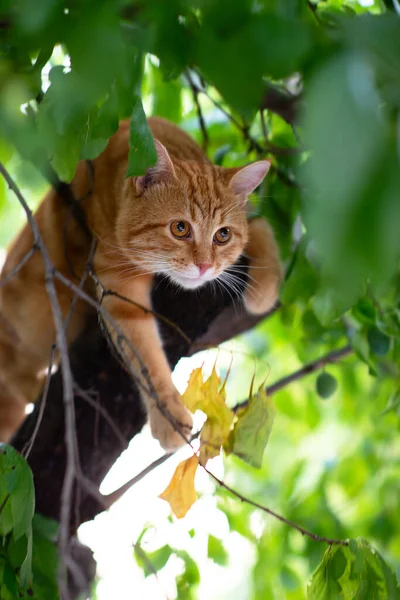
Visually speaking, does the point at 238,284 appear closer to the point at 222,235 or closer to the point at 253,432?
the point at 222,235

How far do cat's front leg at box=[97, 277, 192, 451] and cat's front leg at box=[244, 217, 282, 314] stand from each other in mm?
330

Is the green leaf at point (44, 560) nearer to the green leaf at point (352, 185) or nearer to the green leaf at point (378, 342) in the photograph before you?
the green leaf at point (378, 342)

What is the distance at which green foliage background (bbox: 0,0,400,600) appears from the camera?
498mm

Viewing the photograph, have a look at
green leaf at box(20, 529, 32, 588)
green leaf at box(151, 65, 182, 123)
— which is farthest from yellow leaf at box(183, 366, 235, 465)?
green leaf at box(151, 65, 182, 123)

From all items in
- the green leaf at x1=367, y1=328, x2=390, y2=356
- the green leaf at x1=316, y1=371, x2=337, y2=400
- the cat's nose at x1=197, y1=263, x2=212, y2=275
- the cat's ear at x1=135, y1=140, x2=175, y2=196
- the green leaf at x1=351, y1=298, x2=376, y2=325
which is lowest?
the green leaf at x1=316, y1=371, x2=337, y2=400

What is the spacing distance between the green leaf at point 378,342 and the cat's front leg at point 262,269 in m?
0.43

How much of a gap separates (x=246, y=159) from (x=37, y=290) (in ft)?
2.95

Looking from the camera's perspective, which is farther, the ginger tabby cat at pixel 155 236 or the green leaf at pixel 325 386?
the green leaf at pixel 325 386

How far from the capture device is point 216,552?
201 centimetres

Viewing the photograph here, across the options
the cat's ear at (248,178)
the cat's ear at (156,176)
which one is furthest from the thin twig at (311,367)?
the cat's ear at (156,176)

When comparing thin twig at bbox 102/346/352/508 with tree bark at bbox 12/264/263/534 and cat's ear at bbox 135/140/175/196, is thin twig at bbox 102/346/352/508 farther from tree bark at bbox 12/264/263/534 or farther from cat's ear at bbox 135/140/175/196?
cat's ear at bbox 135/140/175/196

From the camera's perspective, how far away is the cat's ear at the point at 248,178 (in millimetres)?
1881

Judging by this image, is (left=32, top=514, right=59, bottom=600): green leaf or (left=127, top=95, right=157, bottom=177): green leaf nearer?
(left=127, top=95, right=157, bottom=177): green leaf

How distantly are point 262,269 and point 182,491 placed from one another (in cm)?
102
